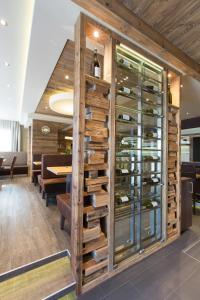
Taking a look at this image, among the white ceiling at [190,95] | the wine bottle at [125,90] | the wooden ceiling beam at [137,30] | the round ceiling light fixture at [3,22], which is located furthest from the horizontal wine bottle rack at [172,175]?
the round ceiling light fixture at [3,22]

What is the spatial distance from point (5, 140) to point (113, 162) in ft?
30.4

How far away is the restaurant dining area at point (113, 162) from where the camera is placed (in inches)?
58.7

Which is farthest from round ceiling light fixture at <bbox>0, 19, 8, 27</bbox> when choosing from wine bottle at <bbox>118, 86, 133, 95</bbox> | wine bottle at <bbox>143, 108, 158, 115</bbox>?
wine bottle at <bbox>143, 108, 158, 115</bbox>

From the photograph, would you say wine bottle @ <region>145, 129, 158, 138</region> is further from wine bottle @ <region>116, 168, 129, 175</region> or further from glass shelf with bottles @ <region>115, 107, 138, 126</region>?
wine bottle @ <region>116, 168, 129, 175</region>

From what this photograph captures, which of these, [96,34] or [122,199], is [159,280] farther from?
[96,34]

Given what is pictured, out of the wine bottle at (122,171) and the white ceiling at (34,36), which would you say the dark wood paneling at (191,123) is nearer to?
the wine bottle at (122,171)

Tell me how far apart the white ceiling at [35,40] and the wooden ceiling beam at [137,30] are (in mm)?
211

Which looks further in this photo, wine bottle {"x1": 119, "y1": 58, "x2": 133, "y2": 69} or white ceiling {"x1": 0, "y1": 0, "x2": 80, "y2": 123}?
wine bottle {"x1": 119, "y1": 58, "x2": 133, "y2": 69}

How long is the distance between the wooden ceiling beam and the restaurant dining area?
11 millimetres

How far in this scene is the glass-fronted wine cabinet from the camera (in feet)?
6.12

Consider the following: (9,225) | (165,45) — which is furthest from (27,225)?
(165,45)

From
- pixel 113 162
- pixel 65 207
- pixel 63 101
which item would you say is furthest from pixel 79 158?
pixel 63 101

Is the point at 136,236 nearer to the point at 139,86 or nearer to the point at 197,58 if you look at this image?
the point at 139,86

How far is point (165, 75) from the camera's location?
7.43 ft
